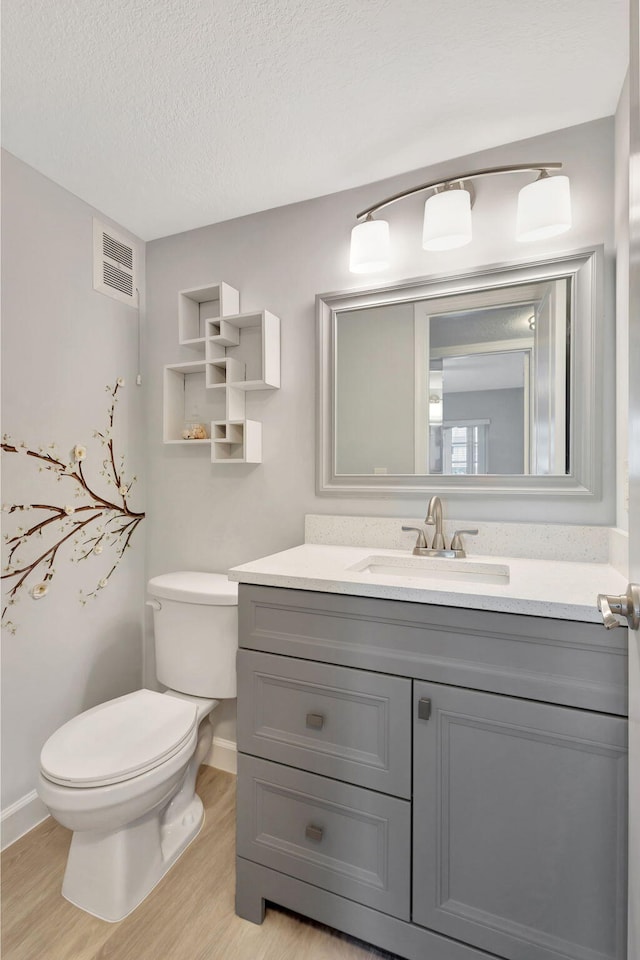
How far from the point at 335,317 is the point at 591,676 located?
1410mm

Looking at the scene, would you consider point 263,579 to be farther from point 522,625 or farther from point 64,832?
point 64,832

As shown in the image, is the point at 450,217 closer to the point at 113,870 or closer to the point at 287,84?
the point at 287,84

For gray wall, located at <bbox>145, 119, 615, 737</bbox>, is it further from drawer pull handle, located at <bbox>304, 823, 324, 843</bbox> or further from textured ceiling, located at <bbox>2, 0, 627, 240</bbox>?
drawer pull handle, located at <bbox>304, 823, 324, 843</bbox>

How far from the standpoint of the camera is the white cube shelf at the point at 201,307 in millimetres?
1881

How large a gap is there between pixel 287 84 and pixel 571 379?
1.20m

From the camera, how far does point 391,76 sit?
1.28 m

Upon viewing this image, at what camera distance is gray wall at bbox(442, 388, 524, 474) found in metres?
1.50

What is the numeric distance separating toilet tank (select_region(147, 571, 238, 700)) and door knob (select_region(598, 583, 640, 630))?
3.90 feet

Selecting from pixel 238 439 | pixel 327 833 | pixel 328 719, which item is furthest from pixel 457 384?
pixel 327 833

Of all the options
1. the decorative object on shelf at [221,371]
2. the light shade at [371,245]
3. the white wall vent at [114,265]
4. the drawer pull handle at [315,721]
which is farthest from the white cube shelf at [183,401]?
the drawer pull handle at [315,721]

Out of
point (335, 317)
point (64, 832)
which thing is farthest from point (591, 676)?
point (64, 832)

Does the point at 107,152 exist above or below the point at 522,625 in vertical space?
above

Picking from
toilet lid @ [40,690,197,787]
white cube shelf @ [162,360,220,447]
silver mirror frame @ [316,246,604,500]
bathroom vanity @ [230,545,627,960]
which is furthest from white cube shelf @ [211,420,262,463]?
toilet lid @ [40,690,197,787]

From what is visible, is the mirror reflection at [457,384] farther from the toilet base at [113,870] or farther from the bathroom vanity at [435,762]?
the toilet base at [113,870]
